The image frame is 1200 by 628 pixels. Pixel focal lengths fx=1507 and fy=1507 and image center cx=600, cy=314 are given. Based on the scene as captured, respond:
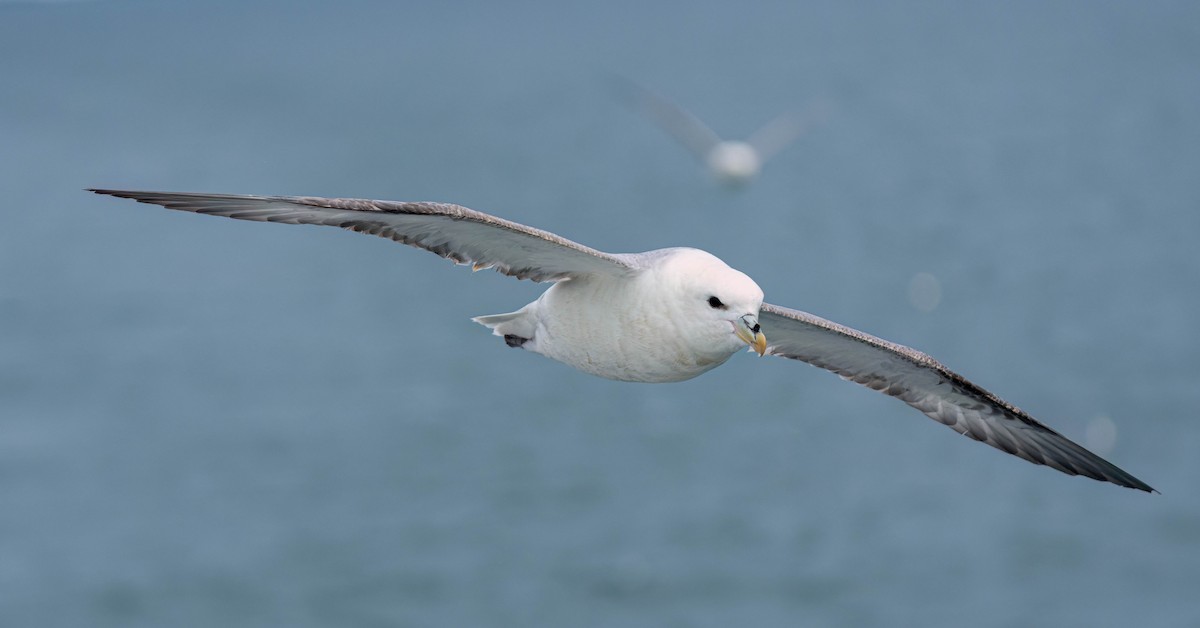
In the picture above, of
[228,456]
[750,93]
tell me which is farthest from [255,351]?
[750,93]

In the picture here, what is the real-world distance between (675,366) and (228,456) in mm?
59334

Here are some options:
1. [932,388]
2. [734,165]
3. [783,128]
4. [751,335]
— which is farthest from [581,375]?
[751,335]

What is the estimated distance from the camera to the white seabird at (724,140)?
51.4m

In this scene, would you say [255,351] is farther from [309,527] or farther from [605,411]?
[605,411]

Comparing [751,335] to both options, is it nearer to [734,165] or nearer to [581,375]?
[734,165]

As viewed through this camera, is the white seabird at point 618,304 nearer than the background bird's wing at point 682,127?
Yes

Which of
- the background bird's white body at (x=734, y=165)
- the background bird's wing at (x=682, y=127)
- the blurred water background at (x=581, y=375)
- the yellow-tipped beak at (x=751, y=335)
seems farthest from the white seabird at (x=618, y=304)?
the background bird's wing at (x=682, y=127)

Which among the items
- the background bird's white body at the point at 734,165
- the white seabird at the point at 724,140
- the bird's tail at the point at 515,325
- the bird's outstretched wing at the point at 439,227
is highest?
the white seabird at the point at 724,140

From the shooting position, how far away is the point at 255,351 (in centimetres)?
7400

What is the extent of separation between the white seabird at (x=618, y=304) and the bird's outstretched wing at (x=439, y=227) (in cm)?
1

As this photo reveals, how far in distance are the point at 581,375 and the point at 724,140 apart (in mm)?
18235

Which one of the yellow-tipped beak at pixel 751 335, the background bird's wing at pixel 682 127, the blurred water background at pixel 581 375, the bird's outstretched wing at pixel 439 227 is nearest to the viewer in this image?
the bird's outstretched wing at pixel 439 227

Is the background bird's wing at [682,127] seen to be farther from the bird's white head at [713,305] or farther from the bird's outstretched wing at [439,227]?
the bird's white head at [713,305]

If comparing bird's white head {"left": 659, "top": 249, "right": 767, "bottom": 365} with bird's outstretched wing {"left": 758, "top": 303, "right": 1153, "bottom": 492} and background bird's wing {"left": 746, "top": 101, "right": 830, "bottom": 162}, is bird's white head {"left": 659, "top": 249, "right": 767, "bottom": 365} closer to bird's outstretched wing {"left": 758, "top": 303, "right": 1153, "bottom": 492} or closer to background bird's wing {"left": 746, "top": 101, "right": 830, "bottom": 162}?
bird's outstretched wing {"left": 758, "top": 303, "right": 1153, "bottom": 492}
